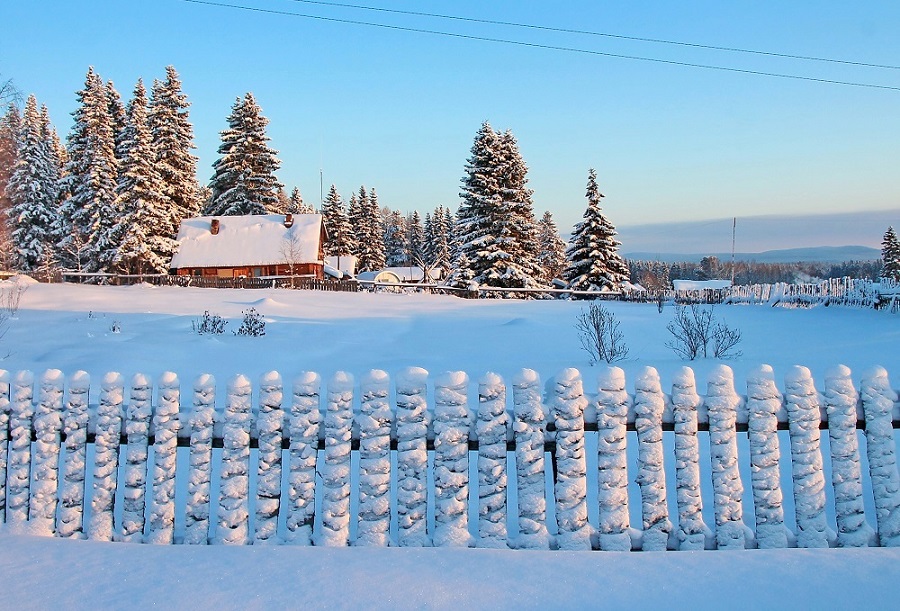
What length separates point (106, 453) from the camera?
11.7ft

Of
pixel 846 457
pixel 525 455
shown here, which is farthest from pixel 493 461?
pixel 846 457

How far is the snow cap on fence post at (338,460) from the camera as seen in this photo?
3.35 metres

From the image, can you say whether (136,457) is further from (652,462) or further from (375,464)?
(652,462)

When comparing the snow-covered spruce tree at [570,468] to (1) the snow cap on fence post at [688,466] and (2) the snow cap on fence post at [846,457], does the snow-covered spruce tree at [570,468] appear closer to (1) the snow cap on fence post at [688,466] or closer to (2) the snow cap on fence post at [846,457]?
(1) the snow cap on fence post at [688,466]

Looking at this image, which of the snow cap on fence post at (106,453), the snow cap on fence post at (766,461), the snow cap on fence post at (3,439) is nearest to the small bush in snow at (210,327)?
the snow cap on fence post at (3,439)

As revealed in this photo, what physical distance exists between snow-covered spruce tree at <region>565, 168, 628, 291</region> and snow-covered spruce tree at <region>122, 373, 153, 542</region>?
35.9 meters

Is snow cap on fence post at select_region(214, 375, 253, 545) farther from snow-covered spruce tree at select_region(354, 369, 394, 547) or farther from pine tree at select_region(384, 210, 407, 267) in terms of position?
pine tree at select_region(384, 210, 407, 267)

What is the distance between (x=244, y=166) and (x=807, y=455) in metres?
50.7

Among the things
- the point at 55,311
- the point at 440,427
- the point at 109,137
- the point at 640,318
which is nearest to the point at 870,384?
the point at 440,427

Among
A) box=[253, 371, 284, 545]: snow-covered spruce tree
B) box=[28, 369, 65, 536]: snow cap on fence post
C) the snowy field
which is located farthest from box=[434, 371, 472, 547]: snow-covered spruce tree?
box=[28, 369, 65, 536]: snow cap on fence post

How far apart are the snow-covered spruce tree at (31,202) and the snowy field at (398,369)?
23.6m

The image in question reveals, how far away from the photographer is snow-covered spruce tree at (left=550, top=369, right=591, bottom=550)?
3309mm

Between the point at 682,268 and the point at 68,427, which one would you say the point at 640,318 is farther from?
the point at 682,268

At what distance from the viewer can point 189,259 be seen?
4281 cm
